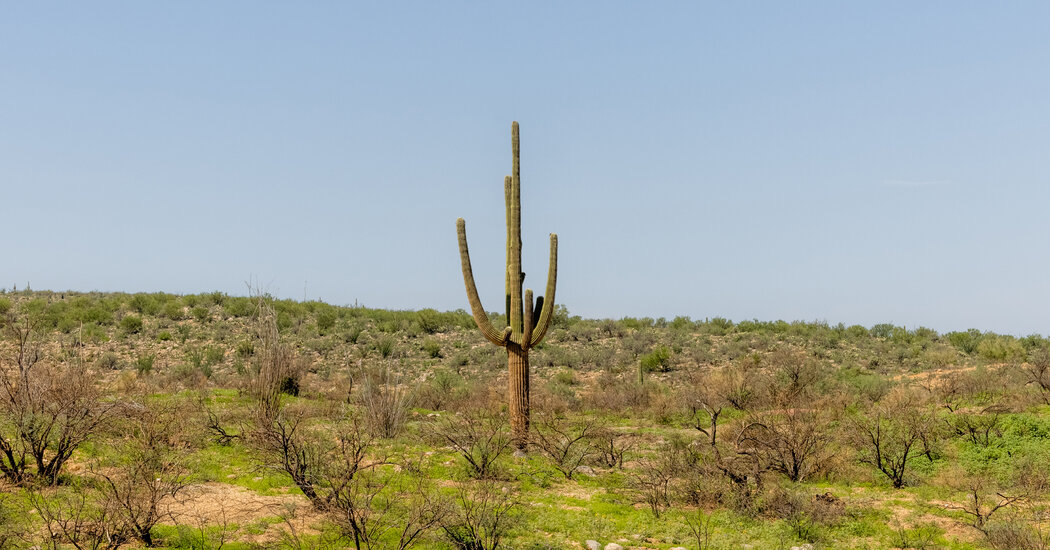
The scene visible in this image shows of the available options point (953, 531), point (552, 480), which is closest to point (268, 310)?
point (552, 480)

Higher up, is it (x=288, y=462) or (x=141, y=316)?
(x=141, y=316)

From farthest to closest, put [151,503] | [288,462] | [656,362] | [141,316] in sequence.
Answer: [141,316] < [656,362] < [288,462] < [151,503]

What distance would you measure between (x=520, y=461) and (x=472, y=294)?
3619 mm

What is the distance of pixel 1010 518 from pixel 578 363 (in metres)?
22.9

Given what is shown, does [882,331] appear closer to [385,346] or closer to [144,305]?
[385,346]

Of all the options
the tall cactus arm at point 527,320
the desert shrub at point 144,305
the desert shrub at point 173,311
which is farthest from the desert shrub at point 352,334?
the tall cactus arm at point 527,320

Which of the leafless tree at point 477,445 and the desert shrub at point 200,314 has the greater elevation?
the desert shrub at point 200,314

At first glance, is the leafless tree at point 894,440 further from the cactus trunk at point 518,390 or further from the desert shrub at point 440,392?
the desert shrub at point 440,392

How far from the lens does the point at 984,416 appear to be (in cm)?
1720

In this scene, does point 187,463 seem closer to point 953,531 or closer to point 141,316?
point 953,531

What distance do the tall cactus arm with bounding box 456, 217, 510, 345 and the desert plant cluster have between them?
1905 millimetres

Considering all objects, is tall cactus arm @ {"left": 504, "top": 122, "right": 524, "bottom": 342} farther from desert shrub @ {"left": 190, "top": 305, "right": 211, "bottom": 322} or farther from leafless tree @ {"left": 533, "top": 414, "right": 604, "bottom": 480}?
desert shrub @ {"left": 190, "top": 305, "right": 211, "bottom": 322}

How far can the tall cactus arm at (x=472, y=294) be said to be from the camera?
53.3 feet

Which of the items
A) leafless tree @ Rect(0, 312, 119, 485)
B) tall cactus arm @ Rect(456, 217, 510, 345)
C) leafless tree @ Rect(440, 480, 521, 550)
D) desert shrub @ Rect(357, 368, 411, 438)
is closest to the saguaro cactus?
tall cactus arm @ Rect(456, 217, 510, 345)
